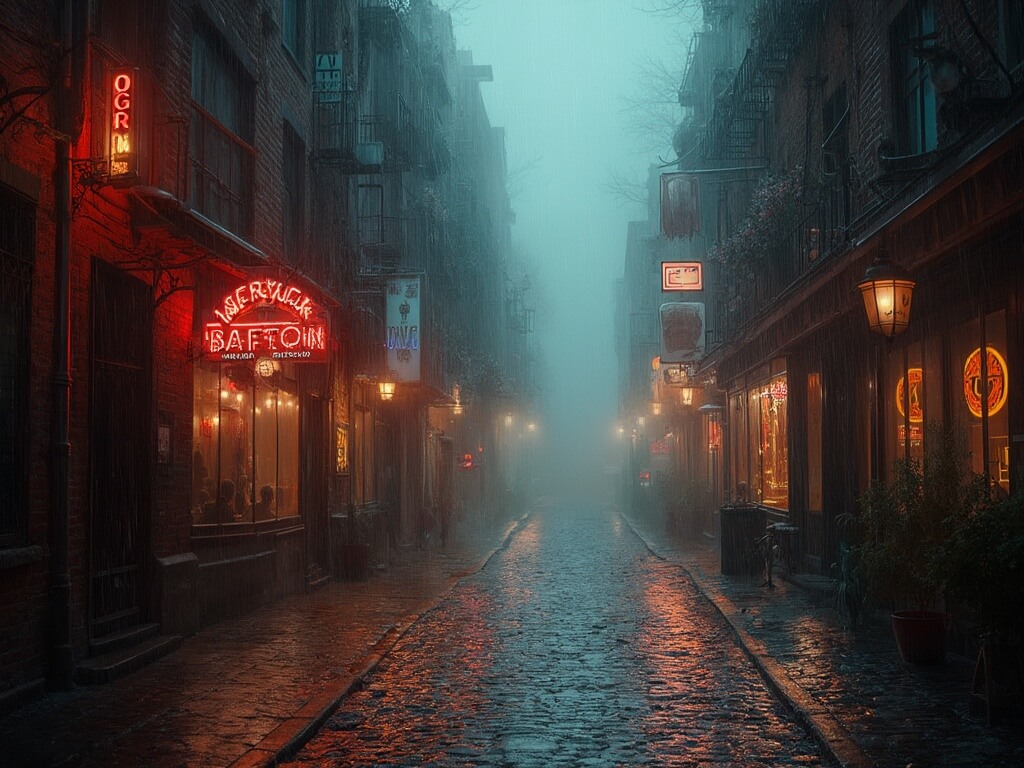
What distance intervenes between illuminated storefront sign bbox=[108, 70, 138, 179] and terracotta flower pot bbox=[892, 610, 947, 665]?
7475 millimetres

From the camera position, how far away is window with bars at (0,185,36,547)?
8.53 m

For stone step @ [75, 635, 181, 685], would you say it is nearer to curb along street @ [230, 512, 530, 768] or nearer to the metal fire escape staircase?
curb along street @ [230, 512, 530, 768]

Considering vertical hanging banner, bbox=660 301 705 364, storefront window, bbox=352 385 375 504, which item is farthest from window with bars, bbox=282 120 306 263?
vertical hanging banner, bbox=660 301 705 364

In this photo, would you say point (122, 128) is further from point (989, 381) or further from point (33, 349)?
point (989, 381)

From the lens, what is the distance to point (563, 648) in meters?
11.4

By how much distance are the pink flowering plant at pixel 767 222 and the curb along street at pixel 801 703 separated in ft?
22.9

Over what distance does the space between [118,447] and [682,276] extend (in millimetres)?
18489

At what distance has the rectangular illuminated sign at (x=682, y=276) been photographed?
2733cm

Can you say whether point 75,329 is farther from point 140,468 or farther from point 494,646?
point 494,646

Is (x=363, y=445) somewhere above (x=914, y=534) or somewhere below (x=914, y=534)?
above

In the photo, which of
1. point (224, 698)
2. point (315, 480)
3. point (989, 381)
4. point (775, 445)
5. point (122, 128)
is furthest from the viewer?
point (775, 445)

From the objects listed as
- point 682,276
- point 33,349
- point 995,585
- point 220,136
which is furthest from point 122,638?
point 682,276

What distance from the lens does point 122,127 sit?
940cm

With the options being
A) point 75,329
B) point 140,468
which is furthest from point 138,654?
point 75,329
